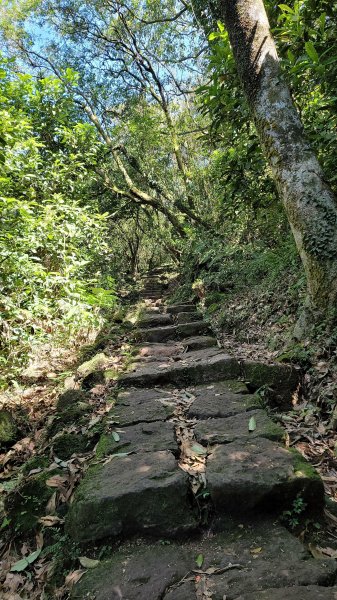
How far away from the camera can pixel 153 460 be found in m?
2.34

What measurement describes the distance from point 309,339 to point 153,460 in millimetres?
2162

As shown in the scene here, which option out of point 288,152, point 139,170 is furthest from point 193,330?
point 139,170

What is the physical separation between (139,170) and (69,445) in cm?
1342

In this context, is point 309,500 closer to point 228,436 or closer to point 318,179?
point 228,436

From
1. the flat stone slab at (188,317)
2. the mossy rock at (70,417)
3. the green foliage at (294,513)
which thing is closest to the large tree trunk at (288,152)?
the green foliage at (294,513)

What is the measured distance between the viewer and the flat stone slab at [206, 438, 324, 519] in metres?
1.94

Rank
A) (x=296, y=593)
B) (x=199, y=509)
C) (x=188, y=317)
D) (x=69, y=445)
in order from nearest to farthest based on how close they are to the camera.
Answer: (x=296, y=593), (x=199, y=509), (x=69, y=445), (x=188, y=317)

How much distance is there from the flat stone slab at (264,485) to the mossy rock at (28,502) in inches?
44.4

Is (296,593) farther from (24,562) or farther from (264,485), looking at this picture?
(24,562)

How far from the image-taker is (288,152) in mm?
3752

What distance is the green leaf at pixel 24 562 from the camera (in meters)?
1.96

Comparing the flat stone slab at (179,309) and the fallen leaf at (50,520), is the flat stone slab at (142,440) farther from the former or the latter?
the flat stone slab at (179,309)

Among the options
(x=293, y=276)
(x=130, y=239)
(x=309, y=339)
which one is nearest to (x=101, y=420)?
(x=309, y=339)

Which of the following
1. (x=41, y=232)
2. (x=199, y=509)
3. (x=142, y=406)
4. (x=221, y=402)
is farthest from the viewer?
(x=41, y=232)
